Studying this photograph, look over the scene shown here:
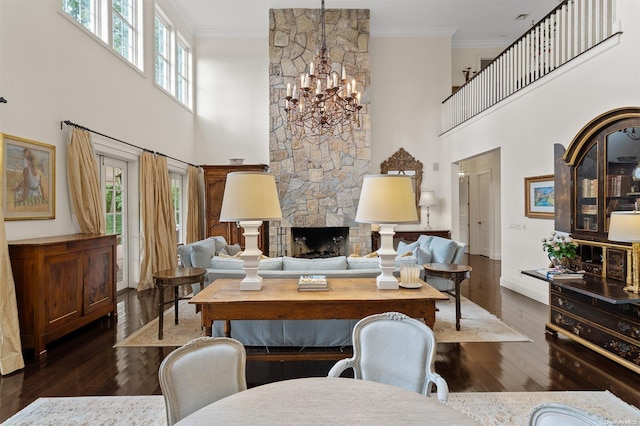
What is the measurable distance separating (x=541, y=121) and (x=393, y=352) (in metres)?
4.76

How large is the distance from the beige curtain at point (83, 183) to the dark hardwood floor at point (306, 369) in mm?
1305

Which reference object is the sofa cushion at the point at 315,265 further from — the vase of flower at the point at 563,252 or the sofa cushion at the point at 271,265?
the vase of flower at the point at 563,252

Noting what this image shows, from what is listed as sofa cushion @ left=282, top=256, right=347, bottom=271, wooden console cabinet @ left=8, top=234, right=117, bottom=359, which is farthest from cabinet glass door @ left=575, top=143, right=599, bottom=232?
wooden console cabinet @ left=8, top=234, right=117, bottom=359

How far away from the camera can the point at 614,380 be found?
8.87ft

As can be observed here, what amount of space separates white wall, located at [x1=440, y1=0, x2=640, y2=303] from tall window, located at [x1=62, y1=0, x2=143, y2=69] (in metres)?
6.19

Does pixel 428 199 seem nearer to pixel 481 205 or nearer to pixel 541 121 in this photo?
pixel 481 205

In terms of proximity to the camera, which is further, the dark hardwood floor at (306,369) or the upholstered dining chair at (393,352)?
the dark hardwood floor at (306,369)

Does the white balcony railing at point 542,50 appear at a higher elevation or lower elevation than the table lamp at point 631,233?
higher

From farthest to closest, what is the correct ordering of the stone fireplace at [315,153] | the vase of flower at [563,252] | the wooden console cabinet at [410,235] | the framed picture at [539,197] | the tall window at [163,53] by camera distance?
the wooden console cabinet at [410,235]
the stone fireplace at [315,153]
the tall window at [163,53]
the framed picture at [539,197]
the vase of flower at [563,252]

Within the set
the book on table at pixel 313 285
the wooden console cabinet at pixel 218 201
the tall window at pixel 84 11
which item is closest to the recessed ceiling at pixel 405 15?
the tall window at pixel 84 11

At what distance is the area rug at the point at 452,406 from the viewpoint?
225 cm

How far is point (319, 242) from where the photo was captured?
321 inches

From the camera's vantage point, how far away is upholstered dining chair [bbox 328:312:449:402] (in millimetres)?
Result: 1604

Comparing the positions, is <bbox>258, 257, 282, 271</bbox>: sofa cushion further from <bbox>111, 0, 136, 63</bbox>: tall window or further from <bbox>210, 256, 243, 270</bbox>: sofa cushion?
<bbox>111, 0, 136, 63</bbox>: tall window
